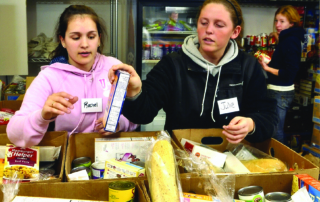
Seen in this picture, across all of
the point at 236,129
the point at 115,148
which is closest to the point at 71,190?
the point at 115,148

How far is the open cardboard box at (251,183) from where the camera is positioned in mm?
898

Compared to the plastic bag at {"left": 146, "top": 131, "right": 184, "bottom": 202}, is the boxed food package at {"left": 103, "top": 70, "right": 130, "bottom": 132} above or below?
above

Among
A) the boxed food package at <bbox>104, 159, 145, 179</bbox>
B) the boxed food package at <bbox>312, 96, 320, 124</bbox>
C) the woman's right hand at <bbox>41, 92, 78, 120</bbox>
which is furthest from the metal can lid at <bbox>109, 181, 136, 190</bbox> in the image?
the boxed food package at <bbox>312, 96, 320, 124</bbox>

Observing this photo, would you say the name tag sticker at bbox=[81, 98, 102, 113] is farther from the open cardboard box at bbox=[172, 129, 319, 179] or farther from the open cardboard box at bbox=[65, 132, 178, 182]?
the open cardboard box at bbox=[172, 129, 319, 179]

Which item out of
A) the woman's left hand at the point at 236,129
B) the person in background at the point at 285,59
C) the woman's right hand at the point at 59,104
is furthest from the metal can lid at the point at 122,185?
the person in background at the point at 285,59

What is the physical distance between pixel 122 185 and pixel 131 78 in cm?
44

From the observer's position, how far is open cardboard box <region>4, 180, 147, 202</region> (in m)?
→ 0.84

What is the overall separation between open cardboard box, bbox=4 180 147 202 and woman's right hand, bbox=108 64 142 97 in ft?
1.25

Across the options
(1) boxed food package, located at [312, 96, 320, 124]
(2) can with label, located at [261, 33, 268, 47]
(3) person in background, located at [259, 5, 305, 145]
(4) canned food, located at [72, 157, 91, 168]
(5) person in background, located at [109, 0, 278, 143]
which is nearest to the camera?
(4) canned food, located at [72, 157, 91, 168]

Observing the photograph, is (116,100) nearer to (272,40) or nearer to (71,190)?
(71,190)

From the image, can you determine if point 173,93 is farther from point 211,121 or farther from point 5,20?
point 5,20

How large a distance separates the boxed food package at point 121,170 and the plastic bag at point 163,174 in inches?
2.6

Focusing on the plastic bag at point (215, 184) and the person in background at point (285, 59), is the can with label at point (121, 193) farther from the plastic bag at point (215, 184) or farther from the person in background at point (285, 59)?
the person in background at point (285, 59)

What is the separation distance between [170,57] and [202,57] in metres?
0.16
